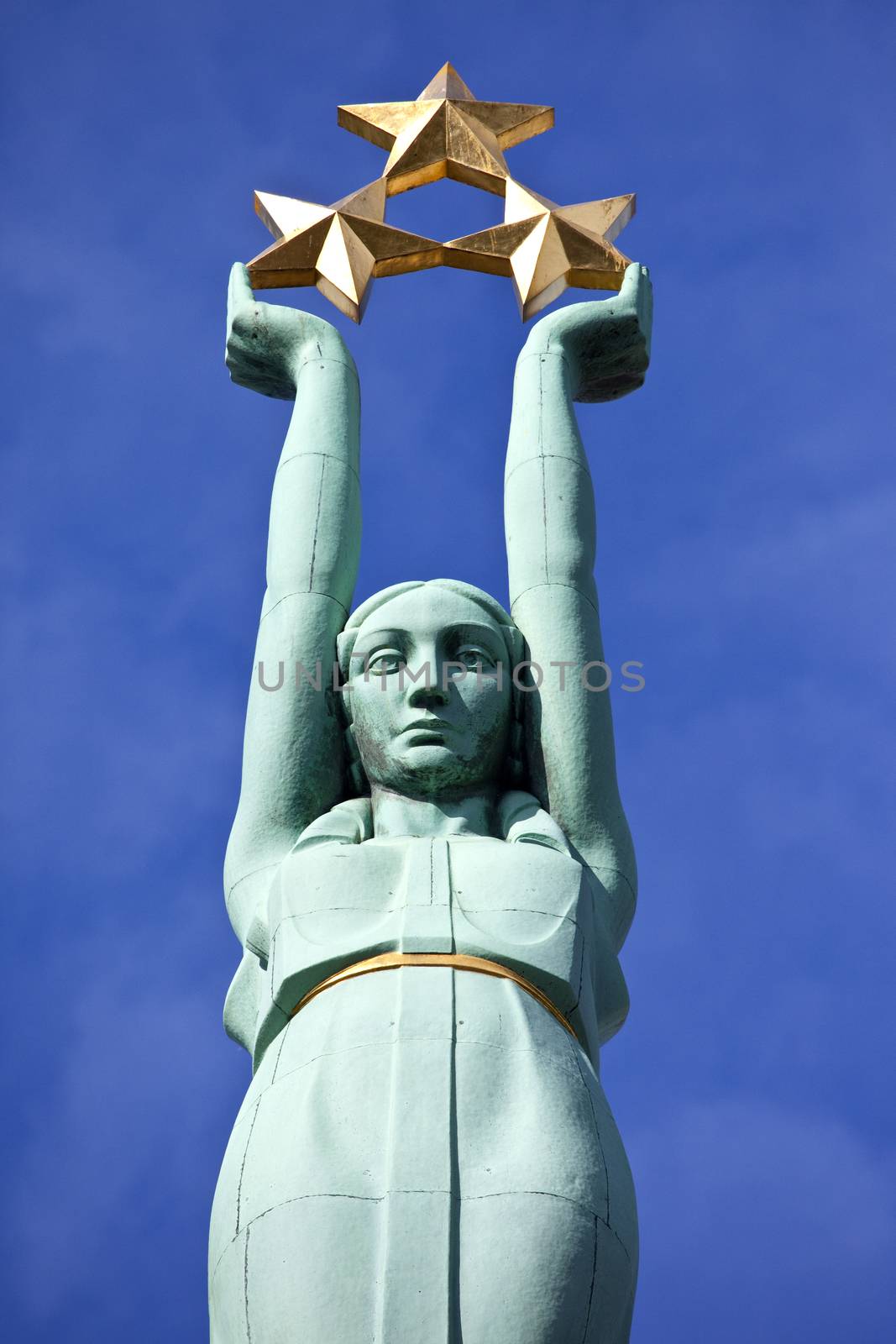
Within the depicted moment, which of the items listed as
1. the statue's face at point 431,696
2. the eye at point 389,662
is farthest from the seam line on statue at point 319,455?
the eye at point 389,662

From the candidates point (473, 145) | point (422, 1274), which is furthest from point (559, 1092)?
point (473, 145)

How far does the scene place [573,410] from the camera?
508 inches

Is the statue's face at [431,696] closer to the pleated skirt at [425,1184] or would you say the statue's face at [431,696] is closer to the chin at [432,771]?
the chin at [432,771]

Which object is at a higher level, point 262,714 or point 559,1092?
point 262,714

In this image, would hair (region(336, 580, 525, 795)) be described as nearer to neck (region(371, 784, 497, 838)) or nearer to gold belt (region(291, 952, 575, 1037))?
neck (region(371, 784, 497, 838))

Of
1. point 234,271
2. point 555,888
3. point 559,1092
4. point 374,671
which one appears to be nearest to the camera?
point 559,1092

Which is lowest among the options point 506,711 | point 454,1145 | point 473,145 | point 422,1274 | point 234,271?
point 422,1274

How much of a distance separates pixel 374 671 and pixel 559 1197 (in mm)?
3687

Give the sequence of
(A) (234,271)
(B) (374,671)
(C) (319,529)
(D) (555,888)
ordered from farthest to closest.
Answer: (A) (234,271)
(C) (319,529)
(B) (374,671)
(D) (555,888)

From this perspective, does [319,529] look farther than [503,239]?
No

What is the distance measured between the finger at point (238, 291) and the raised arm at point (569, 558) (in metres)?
1.94

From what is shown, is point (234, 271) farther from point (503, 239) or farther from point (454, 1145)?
point (454, 1145)

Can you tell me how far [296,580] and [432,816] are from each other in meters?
1.82

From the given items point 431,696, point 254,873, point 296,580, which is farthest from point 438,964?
point 296,580
